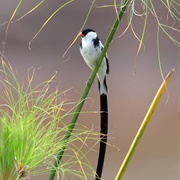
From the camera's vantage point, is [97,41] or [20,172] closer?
[20,172]

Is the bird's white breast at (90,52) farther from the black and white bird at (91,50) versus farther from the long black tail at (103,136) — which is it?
the long black tail at (103,136)

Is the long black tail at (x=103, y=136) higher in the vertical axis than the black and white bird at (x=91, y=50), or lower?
lower

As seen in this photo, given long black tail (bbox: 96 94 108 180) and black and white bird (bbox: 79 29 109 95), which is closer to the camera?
long black tail (bbox: 96 94 108 180)

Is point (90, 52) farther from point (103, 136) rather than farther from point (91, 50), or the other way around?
point (103, 136)

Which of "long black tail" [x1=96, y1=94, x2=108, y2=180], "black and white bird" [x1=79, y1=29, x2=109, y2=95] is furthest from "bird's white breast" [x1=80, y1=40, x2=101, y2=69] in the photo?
"long black tail" [x1=96, y1=94, x2=108, y2=180]

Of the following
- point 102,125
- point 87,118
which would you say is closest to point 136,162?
point 87,118

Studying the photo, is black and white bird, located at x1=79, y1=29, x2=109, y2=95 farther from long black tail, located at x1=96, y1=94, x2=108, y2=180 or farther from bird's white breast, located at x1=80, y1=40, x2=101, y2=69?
long black tail, located at x1=96, y1=94, x2=108, y2=180

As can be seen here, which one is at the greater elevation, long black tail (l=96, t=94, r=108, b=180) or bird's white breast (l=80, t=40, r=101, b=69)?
bird's white breast (l=80, t=40, r=101, b=69)

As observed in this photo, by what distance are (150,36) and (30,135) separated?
7.10 ft

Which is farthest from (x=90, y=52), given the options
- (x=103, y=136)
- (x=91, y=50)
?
(x=103, y=136)

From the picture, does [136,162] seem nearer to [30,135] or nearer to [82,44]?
[82,44]

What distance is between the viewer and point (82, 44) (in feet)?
4.40

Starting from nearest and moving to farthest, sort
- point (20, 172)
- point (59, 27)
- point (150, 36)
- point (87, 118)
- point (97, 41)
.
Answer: point (20, 172)
point (97, 41)
point (87, 118)
point (150, 36)
point (59, 27)

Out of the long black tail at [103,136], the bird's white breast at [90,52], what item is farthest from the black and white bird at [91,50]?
the long black tail at [103,136]
